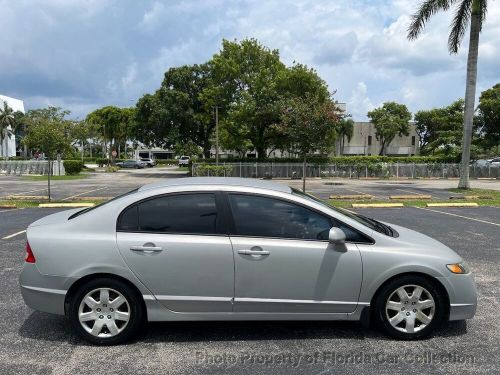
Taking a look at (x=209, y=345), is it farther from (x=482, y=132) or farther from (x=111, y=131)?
(x=111, y=131)

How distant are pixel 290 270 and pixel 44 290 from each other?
2216mm

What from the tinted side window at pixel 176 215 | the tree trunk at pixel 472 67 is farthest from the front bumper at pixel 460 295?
the tree trunk at pixel 472 67

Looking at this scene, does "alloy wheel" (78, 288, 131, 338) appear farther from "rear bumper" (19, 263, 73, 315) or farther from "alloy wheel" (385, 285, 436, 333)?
"alloy wheel" (385, 285, 436, 333)

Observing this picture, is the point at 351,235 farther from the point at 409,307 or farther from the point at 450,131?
the point at 450,131

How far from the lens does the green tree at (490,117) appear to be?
148 ft

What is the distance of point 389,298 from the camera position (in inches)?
169

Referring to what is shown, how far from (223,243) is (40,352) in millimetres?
1850

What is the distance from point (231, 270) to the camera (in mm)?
4184

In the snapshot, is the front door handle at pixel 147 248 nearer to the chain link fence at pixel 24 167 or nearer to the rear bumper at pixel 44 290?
the rear bumper at pixel 44 290

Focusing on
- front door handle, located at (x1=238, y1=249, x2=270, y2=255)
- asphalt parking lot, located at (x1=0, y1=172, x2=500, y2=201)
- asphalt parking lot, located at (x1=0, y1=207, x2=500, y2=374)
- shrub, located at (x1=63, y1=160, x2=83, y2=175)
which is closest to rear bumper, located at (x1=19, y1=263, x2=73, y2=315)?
asphalt parking lot, located at (x1=0, y1=207, x2=500, y2=374)

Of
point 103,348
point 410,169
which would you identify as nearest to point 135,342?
point 103,348

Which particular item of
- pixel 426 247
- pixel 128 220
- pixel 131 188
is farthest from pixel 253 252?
pixel 131 188

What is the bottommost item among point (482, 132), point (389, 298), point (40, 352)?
point (40, 352)

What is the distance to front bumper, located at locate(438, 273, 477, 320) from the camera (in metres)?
4.29
